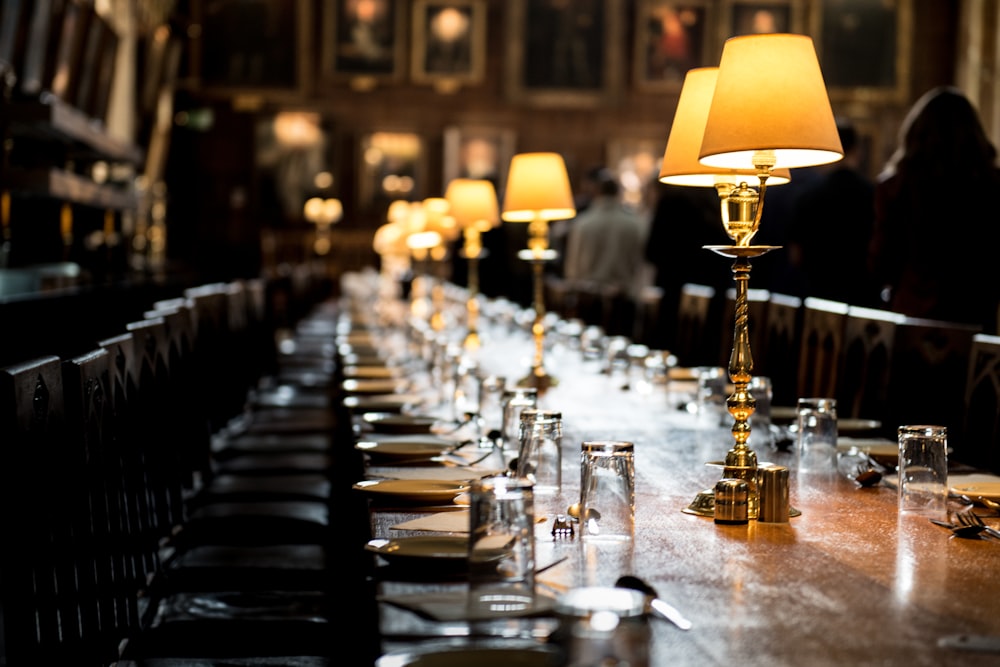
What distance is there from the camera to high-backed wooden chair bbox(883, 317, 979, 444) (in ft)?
12.1

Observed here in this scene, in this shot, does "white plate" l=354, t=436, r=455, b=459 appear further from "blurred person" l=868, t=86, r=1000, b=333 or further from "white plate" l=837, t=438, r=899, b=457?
"blurred person" l=868, t=86, r=1000, b=333

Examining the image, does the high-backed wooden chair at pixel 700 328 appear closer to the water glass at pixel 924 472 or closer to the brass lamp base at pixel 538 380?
the brass lamp base at pixel 538 380

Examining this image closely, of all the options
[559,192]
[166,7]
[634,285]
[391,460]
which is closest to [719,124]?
[391,460]

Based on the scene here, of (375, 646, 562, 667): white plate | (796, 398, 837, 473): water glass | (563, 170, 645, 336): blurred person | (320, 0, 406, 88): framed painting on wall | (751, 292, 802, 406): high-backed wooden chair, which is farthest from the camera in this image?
(320, 0, 406, 88): framed painting on wall

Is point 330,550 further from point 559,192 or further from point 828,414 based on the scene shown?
point 559,192

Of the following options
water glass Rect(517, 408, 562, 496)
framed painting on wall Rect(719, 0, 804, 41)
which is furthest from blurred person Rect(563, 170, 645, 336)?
framed painting on wall Rect(719, 0, 804, 41)

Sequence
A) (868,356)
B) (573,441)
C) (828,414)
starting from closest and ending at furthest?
(828,414)
(573,441)
(868,356)

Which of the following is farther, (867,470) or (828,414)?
(828,414)

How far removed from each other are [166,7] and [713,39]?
8.33 meters

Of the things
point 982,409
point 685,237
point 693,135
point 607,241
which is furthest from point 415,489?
point 607,241

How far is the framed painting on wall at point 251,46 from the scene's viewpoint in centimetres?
1914

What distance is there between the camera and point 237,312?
650 cm

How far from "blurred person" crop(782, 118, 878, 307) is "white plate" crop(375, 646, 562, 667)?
5.68 m

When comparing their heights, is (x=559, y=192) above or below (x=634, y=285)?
above
